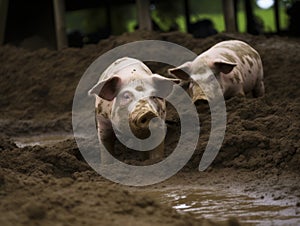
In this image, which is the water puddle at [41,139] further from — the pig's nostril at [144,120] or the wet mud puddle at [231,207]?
the wet mud puddle at [231,207]

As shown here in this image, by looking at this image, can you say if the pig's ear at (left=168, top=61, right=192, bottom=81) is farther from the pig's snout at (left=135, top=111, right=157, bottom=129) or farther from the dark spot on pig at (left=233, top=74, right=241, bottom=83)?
the pig's snout at (left=135, top=111, right=157, bottom=129)

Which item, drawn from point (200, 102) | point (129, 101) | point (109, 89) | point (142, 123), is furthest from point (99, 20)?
point (142, 123)

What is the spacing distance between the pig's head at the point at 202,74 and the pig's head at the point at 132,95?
1408 mm

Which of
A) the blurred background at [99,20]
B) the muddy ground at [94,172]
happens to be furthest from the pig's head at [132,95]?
the blurred background at [99,20]

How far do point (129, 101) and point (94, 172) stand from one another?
67cm

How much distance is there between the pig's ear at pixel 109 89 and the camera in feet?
22.7

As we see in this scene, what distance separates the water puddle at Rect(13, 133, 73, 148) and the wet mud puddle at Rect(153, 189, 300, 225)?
13.0ft

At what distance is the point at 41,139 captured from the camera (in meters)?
10.2

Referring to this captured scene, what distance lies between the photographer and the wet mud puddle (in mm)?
4832

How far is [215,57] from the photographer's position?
356 inches

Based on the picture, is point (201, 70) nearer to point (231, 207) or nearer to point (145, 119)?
point (145, 119)

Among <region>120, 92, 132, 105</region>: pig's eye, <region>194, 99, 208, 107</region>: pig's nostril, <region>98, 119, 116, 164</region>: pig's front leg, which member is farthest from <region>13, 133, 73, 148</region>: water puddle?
<region>120, 92, 132, 105</region>: pig's eye

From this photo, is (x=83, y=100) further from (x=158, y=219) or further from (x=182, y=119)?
(x=158, y=219)

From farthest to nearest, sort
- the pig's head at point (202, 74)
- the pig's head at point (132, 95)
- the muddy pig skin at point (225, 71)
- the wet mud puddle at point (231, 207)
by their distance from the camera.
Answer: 1. the muddy pig skin at point (225, 71)
2. the pig's head at point (202, 74)
3. the pig's head at point (132, 95)
4. the wet mud puddle at point (231, 207)
